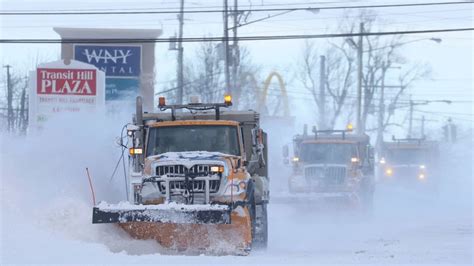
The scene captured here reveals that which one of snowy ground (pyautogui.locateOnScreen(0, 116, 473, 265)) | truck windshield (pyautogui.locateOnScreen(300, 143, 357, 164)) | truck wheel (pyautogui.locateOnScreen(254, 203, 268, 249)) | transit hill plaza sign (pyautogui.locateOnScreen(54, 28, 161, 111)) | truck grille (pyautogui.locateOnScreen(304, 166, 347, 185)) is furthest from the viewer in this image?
transit hill plaza sign (pyautogui.locateOnScreen(54, 28, 161, 111))

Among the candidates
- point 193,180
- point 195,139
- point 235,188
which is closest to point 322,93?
point 195,139

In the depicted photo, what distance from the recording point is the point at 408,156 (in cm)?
4088

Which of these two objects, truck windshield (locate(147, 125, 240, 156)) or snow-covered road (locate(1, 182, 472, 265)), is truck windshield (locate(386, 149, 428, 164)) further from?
truck windshield (locate(147, 125, 240, 156))

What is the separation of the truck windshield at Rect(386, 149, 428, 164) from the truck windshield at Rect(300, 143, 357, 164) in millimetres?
13306

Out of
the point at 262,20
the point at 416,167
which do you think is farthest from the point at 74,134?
the point at 416,167

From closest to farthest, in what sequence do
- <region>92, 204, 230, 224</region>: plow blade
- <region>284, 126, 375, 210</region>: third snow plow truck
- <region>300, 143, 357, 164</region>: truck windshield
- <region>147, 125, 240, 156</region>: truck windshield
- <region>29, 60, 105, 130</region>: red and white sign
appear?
<region>92, 204, 230, 224</region>: plow blade, <region>147, 125, 240, 156</region>: truck windshield, <region>284, 126, 375, 210</region>: third snow plow truck, <region>300, 143, 357, 164</region>: truck windshield, <region>29, 60, 105, 130</region>: red and white sign

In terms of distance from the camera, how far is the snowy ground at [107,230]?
13656 millimetres

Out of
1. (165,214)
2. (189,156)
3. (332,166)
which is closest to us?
(165,214)

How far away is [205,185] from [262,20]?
18970 millimetres

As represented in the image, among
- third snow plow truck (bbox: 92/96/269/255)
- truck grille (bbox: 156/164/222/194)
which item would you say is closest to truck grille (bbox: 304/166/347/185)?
third snow plow truck (bbox: 92/96/269/255)

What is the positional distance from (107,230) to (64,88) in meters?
16.6

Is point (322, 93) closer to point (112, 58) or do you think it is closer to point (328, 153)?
point (112, 58)

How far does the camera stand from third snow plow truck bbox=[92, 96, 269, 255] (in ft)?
47.5

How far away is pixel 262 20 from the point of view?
3344cm
